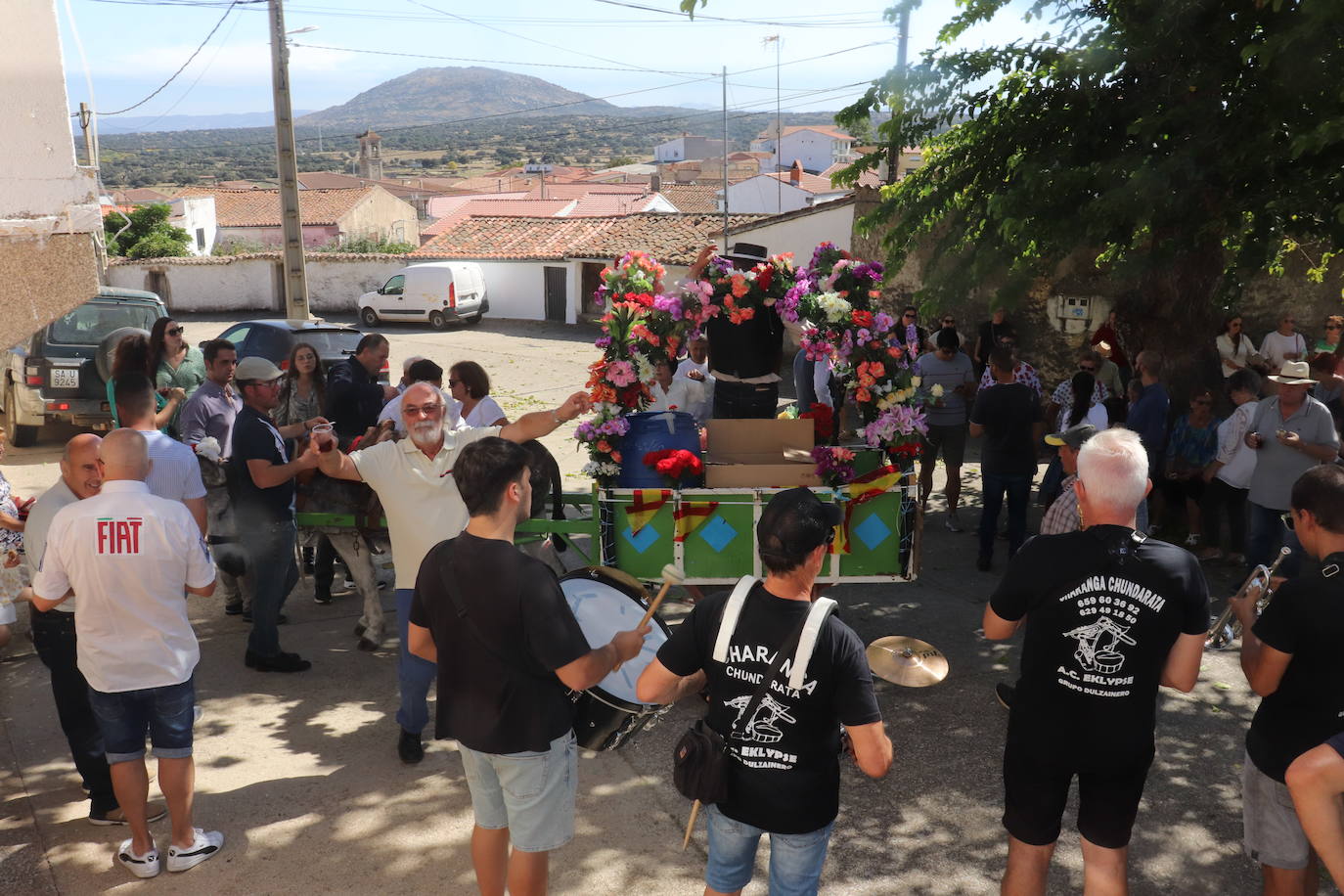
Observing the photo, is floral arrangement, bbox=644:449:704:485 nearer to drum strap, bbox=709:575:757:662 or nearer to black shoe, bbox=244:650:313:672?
black shoe, bbox=244:650:313:672

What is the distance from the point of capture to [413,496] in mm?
5176

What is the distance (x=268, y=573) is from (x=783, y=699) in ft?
14.0

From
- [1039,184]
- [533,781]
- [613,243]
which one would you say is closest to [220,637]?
[533,781]

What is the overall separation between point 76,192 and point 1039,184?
260 inches

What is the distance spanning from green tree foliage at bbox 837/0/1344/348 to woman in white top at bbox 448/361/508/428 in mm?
3797

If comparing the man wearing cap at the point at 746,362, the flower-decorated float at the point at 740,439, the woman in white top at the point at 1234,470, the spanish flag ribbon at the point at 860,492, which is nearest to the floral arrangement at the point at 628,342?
the flower-decorated float at the point at 740,439

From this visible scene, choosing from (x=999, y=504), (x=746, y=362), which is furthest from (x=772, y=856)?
(x=999, y=504)

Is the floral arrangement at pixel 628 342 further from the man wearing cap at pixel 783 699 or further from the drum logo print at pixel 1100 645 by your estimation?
the drum logo print at pixel 1100 645

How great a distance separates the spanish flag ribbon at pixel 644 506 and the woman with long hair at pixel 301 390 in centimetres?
286

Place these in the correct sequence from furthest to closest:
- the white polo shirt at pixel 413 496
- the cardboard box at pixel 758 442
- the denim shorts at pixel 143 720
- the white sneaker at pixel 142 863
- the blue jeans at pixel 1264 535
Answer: the blue jeans at pixel 1264 535, the cardboard box at pixel 758 442, the white polo shirt at pixel 413 496, the white sneaker at pixel 142 863, the denim shorts at pixel 143 720

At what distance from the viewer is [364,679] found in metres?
6.60

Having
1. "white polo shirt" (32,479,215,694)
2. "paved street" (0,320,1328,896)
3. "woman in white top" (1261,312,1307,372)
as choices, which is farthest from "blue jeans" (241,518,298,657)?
"woman in white top" (1261,312,1307,372)

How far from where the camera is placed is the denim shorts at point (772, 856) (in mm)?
3324

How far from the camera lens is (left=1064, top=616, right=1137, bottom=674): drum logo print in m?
3.51
